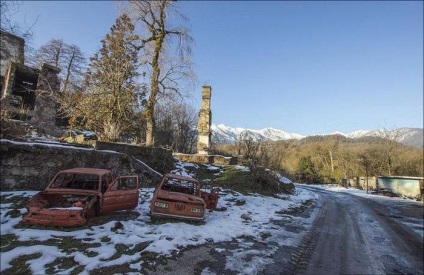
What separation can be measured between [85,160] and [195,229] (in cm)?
662

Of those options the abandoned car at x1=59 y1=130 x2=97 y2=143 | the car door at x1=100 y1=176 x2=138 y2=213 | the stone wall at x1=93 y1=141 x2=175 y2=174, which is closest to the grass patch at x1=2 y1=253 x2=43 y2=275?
the car door at x1=100 y1=176 x2=138 y2=213

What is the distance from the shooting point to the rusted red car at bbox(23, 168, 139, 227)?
7965mm

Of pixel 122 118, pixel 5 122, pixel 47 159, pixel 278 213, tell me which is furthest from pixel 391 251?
pixel 122 118

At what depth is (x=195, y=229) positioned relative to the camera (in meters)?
9.54

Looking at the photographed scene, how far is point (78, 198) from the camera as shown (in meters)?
9.22

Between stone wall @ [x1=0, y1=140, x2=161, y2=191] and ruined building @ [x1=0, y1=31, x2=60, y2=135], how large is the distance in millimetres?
9398

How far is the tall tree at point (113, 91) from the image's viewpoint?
19.9 meters

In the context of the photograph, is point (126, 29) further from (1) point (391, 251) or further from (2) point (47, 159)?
(1) point (391, 251)

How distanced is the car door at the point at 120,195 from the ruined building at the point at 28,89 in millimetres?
13159

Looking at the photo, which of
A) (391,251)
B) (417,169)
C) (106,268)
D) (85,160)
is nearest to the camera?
(106,268)

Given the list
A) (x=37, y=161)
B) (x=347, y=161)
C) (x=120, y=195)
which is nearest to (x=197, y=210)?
(x=120, y=195)

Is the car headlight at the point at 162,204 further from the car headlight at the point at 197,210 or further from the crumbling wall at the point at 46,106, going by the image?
the crumbling wall at the point at 46,106

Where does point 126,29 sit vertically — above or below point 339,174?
above

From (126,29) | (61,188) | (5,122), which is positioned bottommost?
(61,188)
